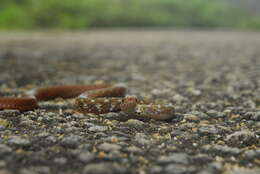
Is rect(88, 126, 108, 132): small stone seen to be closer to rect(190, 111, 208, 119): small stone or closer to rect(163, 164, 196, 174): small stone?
rect(163, 164, 196, 174): small stone

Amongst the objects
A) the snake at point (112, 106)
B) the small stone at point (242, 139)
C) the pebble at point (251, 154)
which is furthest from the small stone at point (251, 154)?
the snake at point (112, 106)

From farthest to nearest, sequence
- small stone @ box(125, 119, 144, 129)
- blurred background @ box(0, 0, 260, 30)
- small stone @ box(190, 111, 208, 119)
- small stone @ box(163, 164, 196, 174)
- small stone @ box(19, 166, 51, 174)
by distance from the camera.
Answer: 1. blurred background @ box(0, 0, 260, 30)
2. small stone @ box(190, 111, 208, 119)
3. small stone @ box(125, 119, 144, 129)
4. small stone @ box(163, 164, 196, 174)
5. small stone @ box(19, 166, 51, 174)

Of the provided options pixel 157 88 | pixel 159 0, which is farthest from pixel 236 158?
pixel 159 0

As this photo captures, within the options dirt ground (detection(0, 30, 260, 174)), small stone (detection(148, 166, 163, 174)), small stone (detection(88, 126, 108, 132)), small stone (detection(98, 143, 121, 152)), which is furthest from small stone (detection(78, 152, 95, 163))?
small stone (detection(88, 126, 108, 132))

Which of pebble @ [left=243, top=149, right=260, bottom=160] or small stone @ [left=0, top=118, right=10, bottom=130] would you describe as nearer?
pebble @ [left=243, top=149, right=260, bottom=160]

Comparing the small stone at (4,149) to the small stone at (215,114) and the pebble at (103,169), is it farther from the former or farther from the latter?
the small stone at (215,114)

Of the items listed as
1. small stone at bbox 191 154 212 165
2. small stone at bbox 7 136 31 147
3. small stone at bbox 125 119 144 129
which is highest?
small stone at bbox 7 136 31 147
